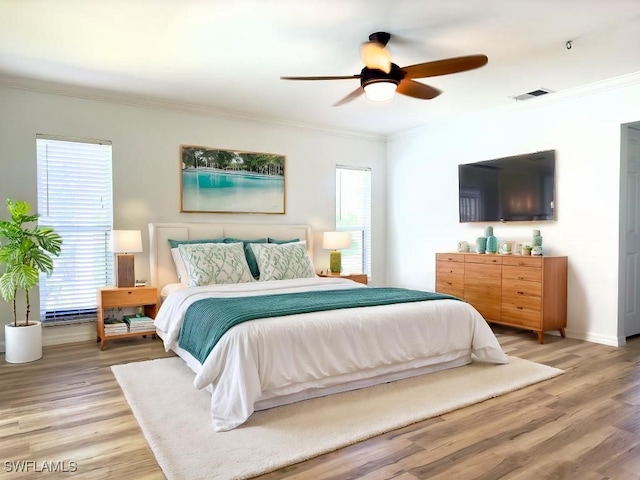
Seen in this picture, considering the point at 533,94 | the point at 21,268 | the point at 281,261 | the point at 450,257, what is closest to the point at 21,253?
the point at 21,268

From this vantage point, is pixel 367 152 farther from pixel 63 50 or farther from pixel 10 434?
pixel 10 434

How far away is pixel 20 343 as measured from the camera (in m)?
3.78

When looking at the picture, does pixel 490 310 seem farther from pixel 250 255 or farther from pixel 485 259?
pixel 250 255

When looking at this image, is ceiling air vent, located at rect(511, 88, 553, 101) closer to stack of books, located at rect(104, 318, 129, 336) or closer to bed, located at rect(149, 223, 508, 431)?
bed, located at rect(149, 223, 508, 431)

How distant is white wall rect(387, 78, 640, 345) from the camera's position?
428cm

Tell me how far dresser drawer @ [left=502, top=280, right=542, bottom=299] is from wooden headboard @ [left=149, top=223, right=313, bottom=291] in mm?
Answer: 2620

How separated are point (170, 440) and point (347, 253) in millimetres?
4360

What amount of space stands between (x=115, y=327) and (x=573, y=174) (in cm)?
495

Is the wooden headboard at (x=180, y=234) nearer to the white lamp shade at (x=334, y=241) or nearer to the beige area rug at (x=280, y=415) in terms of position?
the white lamp shade at (x=334, y=241)

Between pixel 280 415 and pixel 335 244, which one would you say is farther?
pixel 335 244

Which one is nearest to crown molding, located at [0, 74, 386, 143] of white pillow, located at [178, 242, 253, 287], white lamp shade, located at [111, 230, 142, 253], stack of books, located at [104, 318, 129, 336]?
white lamp shade, located at [111, 230, 142, 253]

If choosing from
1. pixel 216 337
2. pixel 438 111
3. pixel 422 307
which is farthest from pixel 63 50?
pixel 438 111

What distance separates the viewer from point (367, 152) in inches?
259

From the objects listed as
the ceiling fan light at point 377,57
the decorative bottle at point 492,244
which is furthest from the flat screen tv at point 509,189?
the ceiling fan light at point 377,57
